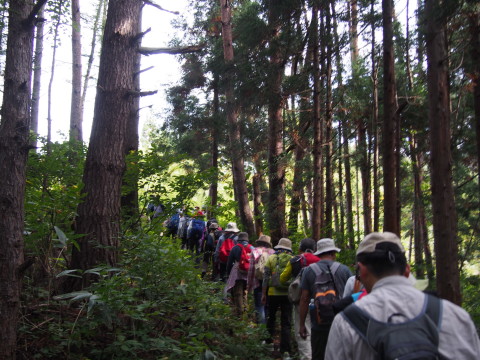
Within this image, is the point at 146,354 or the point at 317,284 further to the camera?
the point at 317,284

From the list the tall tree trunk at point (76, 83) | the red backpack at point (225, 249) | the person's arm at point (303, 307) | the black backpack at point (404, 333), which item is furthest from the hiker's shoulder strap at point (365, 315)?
the tall tree trunk at point (76, 83)

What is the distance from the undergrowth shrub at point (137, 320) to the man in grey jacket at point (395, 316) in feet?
8.44

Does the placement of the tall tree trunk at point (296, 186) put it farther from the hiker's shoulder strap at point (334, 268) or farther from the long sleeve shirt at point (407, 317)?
the long sleeve shirt at point (407, 317)

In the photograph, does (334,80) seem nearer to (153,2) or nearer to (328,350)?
(153,2)

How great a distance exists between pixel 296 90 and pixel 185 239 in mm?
6628

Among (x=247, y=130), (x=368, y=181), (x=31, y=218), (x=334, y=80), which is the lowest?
(x=31, y=218)

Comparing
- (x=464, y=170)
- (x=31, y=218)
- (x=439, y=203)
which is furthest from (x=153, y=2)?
(x=464, y=170)

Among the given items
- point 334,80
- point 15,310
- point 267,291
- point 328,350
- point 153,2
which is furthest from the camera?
point 334,80

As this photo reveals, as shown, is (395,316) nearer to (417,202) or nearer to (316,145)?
(316,145)

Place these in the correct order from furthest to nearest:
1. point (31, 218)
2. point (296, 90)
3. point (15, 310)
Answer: point (296, 90), point (31, 218), point (15, 310)

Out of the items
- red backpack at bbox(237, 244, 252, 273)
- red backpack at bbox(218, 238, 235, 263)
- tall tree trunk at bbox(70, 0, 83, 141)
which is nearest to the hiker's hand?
red backpack at bbox(237, 244, 252, 273)

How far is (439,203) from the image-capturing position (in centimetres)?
743

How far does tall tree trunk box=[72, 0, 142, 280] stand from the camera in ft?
20.0

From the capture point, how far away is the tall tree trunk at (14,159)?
3.90 metres
